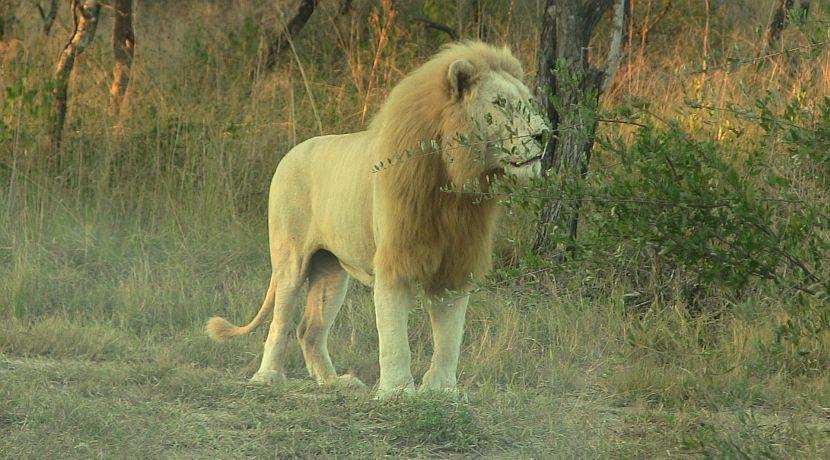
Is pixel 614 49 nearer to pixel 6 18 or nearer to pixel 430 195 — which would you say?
pixel 430 195

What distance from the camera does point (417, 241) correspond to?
4.64 meters

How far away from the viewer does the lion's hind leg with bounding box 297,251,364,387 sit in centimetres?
559

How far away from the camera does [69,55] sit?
31.4 ft

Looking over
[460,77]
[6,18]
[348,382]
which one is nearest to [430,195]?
[460,77]

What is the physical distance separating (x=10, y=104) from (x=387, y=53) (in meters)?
3.11

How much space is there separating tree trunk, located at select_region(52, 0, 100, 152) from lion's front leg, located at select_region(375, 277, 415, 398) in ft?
17.5

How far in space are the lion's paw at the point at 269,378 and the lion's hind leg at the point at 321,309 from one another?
0.19m

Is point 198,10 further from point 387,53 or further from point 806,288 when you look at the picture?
point 806,288

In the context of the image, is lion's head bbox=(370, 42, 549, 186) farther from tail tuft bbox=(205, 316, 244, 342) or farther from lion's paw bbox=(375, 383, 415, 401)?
tail tuft bbox=(205, 316, 244, 342)

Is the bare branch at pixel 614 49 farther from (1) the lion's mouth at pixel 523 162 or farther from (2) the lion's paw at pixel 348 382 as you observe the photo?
(1) the lion's mouth at pixel 523 162

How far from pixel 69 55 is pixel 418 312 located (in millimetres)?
4802

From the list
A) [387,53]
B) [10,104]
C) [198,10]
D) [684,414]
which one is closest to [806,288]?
[684,414]

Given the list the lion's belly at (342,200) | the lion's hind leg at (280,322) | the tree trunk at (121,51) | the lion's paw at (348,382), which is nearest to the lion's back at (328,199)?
the lion's belly at (342,200)

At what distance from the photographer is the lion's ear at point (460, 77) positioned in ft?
14.7
